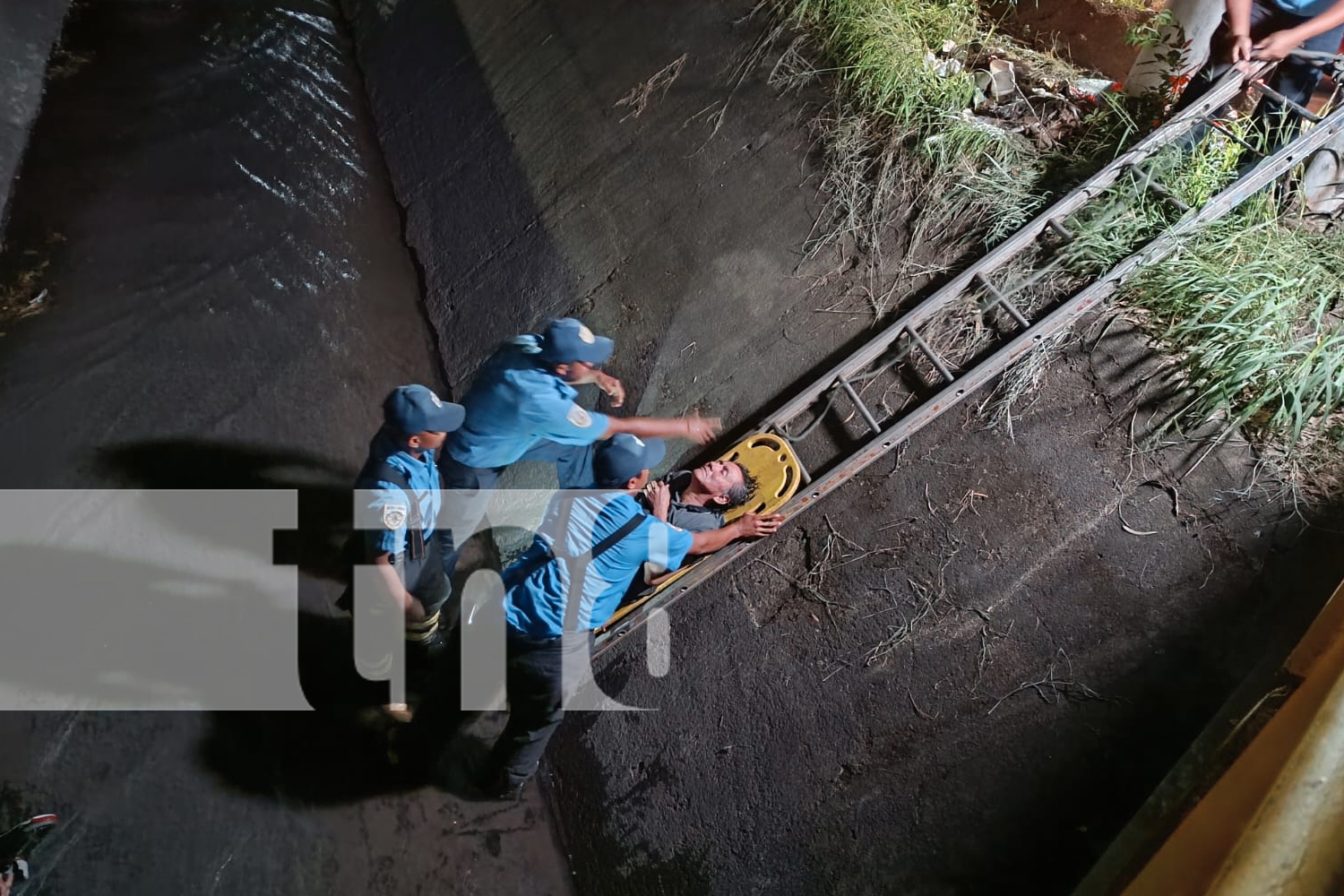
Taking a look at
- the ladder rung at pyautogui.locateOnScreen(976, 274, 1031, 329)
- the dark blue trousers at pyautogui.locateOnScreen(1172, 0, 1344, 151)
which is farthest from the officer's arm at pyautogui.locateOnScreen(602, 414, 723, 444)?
the dark blue trousers at pyautogui.locateOnScreen(1172, 0, 1344, 151)

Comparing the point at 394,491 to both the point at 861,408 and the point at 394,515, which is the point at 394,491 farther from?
the point at 861,408

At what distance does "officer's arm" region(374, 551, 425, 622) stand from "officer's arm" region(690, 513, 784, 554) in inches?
47.2

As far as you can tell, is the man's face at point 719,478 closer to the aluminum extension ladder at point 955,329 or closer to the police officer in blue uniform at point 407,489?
the aluminum extension ladder at point 955,329

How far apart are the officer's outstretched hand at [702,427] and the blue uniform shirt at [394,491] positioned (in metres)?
1.09

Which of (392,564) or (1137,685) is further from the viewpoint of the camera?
(392,564)

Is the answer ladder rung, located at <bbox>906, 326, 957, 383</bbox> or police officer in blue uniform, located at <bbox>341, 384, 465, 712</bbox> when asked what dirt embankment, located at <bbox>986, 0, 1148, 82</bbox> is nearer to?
ladder rung, located at <bbox>906, 326, 957, 383</bbox>

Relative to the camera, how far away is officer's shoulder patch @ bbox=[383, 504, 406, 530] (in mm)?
3088

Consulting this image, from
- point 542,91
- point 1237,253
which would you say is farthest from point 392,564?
point 1237,253

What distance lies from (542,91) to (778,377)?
2.44 metres

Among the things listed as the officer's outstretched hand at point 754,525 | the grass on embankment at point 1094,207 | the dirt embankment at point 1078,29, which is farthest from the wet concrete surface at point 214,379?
the dirt embankment at point 1078,29

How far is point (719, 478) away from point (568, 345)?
78 cm

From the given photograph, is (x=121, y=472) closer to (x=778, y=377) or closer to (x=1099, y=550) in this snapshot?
(x=778, y=377)

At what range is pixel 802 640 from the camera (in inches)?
127

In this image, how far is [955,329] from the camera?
3332 mm
